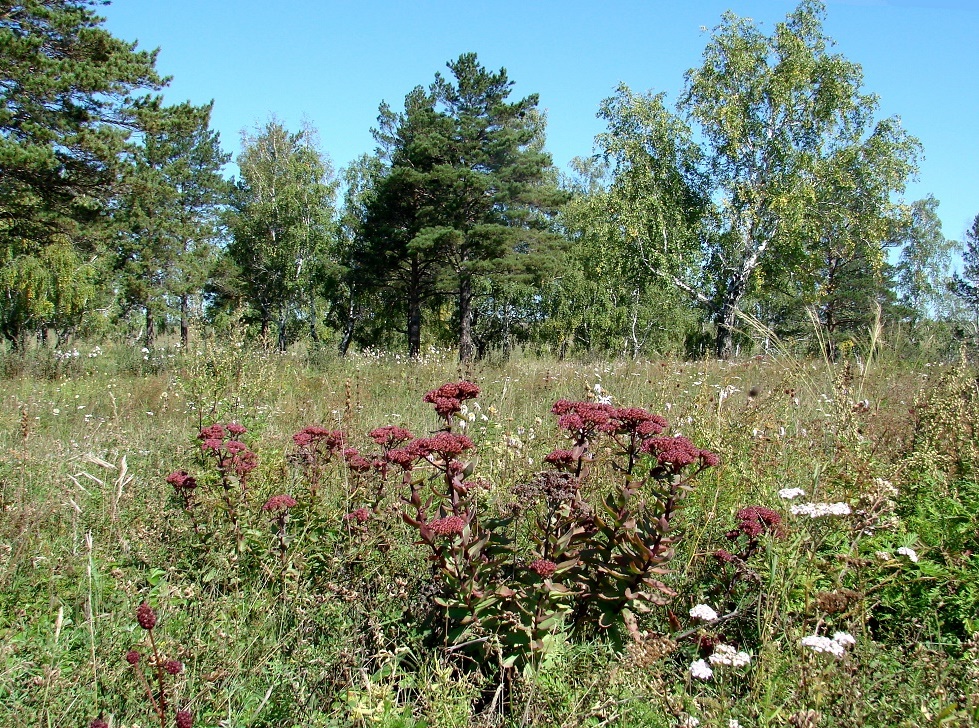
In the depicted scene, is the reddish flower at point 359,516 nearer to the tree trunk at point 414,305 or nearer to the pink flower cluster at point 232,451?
the pink flower cluster at point 232,451

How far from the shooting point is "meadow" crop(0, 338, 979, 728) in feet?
6.71

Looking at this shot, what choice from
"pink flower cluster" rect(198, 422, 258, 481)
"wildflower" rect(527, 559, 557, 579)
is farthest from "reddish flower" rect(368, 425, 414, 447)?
"wildflower" rect(527, 559, 557, 579)

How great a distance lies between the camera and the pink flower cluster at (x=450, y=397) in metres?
2.54

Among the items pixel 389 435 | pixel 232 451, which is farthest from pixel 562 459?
pixel 232 451

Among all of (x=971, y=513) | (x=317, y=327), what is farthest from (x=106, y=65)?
(x=317, y=327)

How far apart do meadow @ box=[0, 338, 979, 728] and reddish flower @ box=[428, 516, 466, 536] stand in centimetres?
2

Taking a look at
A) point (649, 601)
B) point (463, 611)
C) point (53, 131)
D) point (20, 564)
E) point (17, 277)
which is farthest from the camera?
point (17, 277)

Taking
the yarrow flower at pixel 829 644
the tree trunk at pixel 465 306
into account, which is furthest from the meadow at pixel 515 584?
the tree trunk at pixel 465 306

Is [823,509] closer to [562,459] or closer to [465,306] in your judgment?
[562,459]

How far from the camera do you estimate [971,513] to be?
2986 millimetres

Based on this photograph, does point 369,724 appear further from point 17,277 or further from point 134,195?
point 17,277

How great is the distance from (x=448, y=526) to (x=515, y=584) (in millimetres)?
420

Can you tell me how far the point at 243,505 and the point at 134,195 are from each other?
487 inches

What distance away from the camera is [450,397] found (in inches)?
103
